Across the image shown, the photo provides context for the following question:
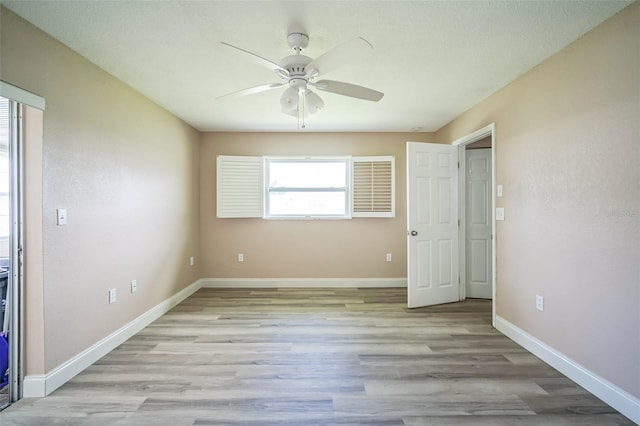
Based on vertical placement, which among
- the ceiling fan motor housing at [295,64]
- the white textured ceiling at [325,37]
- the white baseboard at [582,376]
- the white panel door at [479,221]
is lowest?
the white baseboard at [582,376]

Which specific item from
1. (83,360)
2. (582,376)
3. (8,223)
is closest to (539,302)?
(582,376)

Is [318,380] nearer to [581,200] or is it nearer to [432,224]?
[581,200]

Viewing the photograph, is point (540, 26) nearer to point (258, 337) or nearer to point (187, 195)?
point (258, 337)

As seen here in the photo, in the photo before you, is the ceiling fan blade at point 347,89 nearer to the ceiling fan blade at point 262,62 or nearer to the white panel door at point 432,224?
the ceiling fan blade at point 262,62

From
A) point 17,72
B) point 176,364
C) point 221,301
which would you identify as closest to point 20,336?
point 176,364

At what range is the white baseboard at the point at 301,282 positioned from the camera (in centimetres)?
455

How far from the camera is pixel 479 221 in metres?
4.04

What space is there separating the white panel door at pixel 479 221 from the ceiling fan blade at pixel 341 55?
2.87m

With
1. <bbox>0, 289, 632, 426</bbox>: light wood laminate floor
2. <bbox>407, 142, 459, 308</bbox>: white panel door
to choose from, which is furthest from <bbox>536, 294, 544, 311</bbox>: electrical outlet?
<bbox>407, 142, 459, 308</bbox>: white panel door

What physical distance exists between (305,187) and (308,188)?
5 centimetres

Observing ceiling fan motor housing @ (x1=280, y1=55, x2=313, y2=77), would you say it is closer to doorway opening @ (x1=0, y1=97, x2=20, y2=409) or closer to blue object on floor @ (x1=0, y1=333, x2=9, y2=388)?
doorway opening @ (x1=0, y1=97, x2=20, y2=409)

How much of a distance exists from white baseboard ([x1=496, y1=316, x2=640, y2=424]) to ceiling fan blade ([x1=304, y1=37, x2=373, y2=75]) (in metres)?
2.49

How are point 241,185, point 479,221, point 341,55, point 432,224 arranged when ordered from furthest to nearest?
point 241,185 → point 479,221 → point 432,224 → point 341,55

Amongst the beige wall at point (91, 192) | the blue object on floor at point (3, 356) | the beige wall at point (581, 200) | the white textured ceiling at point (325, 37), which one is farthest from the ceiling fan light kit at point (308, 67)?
the blue object on floor at point (3, 356)
